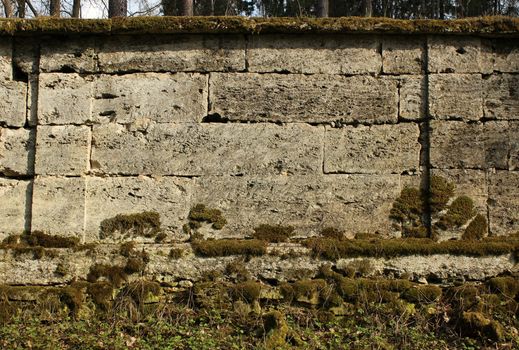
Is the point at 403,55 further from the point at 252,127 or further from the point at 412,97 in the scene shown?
the point at 252,127

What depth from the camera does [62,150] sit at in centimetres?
572

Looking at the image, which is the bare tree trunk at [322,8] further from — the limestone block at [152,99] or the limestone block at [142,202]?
the limestone block at [142,202]

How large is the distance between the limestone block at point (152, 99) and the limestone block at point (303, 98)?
162 mm

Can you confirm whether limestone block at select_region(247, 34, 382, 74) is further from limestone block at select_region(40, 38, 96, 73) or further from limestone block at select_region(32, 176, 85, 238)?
limestone block at select_region(32, 176, 85, 238)

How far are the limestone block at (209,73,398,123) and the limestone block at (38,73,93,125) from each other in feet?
3.93

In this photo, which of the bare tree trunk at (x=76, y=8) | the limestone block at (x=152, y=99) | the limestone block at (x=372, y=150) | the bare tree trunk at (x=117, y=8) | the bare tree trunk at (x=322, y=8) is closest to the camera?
the limestone block at (x=372, y=150)

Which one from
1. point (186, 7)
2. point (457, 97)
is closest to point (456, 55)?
point (457, 97)

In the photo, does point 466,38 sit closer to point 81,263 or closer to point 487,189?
point 487,189

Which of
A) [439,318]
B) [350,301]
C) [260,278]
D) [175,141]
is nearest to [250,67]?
[175,141]

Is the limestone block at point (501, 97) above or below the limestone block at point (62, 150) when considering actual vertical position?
above

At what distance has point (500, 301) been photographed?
5.11 metres

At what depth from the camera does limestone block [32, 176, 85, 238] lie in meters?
5.62

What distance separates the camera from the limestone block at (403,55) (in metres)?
5.84

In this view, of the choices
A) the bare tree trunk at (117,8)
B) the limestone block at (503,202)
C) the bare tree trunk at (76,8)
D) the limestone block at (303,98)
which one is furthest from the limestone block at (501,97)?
the bare tree trunk at (76,8)
